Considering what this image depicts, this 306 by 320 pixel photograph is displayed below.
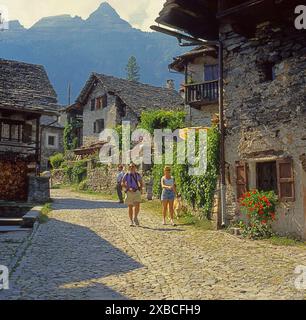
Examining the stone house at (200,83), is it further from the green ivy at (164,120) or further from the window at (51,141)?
the window at (51,141)

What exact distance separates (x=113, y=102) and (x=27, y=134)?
14.9m

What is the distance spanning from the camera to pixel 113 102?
109ft

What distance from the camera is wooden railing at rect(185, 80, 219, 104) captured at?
21.2 m

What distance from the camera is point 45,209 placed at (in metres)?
14.7

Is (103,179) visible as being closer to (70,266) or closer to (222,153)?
(222,153)

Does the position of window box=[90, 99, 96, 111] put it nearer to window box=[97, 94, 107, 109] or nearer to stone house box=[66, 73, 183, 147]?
stone house box=[66, 73, 183, 147]

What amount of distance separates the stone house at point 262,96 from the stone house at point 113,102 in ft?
65.8

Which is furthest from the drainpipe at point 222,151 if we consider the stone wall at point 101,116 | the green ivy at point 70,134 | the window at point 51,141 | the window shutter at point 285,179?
the window at point 51,141

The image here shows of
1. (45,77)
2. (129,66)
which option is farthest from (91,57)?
(45,77)

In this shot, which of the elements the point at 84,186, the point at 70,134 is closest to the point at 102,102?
the point at 70,134

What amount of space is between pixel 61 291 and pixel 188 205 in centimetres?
824

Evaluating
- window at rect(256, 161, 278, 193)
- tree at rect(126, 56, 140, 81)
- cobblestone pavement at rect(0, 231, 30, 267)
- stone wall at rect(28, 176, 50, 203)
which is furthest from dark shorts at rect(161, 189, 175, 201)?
tree at rect(126, 56, 140, 81)

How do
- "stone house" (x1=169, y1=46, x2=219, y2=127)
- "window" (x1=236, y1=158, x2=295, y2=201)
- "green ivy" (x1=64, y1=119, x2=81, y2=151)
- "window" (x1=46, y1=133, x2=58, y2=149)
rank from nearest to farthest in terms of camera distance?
"window" (x1=236, y1=158, x2=295, y2=201) → "stone house" (x1=169, y1=46, x2=219, y2=127) → "green ivy" (x1=64, y1=119, x2=81, y2=151) → "window" (x1=46, y1=133, x2=58, y2=149)

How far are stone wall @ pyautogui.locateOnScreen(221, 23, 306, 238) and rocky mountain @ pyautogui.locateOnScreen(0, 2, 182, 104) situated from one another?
141 m
